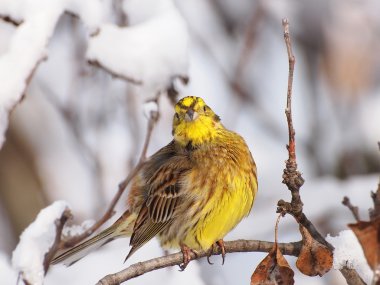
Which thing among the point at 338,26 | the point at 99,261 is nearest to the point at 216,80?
the point at 338,26

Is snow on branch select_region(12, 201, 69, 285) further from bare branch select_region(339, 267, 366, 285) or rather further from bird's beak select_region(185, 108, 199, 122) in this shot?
bird's beak select_region(185, 108, 199, 122)

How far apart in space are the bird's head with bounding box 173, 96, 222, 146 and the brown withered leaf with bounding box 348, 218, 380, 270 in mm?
2295

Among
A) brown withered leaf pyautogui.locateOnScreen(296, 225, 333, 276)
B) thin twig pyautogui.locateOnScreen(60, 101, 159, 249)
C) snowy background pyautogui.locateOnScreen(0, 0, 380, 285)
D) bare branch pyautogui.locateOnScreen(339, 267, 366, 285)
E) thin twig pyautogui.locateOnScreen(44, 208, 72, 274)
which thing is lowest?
bare branch pyautogui.locateOnScreen(339, 267, 366, 285)

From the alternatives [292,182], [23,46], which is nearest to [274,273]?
[292,182]

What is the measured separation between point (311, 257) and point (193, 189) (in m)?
1.50

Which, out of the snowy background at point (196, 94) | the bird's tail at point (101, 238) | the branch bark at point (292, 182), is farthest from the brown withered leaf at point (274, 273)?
the bird's tail at point (101, 238)

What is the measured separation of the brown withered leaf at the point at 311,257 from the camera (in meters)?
3.12

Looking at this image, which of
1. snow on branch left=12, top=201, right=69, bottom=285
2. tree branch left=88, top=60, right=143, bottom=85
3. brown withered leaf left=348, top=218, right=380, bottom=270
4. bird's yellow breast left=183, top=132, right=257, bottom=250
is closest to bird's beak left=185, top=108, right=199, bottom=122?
bird's yellow breast left=183, top=132, right=257, bottom=250

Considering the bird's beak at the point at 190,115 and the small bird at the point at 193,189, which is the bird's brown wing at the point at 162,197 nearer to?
the small bird at the point at 193,189

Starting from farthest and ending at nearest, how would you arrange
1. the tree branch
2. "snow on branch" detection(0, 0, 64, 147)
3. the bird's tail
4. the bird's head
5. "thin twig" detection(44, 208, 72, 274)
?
the bird's tail < the bird's head < the tree branch < "snow on branch" detection(0, 0, 64, 147) < "thin twig" detection(44, 208, 72, 274)

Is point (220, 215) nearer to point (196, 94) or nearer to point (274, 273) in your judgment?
point (274, 273)

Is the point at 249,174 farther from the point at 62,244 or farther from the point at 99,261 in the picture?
the point at 62,244

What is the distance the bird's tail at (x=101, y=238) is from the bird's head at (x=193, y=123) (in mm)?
571

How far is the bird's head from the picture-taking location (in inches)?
183
